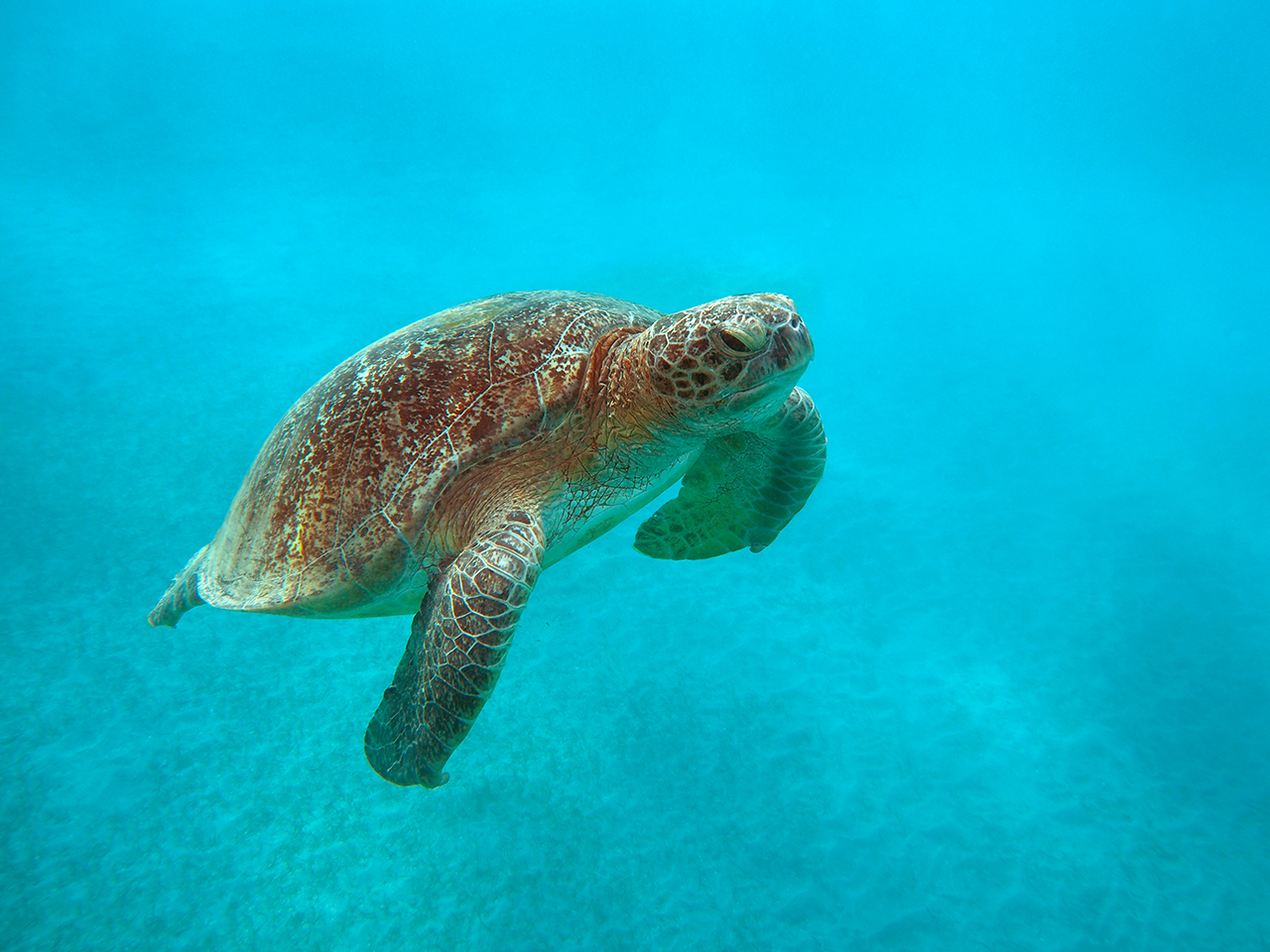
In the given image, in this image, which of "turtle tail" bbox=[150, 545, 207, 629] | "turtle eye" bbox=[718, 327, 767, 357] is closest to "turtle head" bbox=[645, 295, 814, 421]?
"turtle eye" bbox=[718, 327, 767, 357]

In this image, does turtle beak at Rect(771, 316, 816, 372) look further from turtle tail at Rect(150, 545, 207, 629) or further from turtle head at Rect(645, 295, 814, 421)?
turtle tail at Rect(150, 545, 207, 629)

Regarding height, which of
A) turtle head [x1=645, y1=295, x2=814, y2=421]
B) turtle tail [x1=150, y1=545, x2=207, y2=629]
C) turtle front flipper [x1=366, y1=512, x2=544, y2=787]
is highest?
turtle head [x1=645, y1=295, x2=814, y2=421]

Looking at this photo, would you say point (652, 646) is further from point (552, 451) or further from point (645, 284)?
point (645, 284)

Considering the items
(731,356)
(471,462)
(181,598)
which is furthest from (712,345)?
(181,598)

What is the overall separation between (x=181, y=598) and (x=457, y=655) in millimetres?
2257

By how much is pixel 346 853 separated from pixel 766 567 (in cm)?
575

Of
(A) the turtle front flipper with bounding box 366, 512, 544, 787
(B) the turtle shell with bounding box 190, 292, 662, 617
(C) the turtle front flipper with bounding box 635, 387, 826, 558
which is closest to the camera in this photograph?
(A) the turtle front flipper with bounding box 366, 512, 544, 787

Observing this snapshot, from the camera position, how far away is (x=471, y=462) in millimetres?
2184

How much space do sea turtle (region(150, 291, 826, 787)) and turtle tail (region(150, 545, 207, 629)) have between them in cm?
17

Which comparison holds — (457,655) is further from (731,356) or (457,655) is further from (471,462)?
(731,356)

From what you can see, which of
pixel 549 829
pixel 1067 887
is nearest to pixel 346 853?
pixel 549 829

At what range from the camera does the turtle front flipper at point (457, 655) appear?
6.12ft

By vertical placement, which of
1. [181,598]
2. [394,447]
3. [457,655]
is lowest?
[181,598]

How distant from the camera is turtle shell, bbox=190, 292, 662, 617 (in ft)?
7.19
